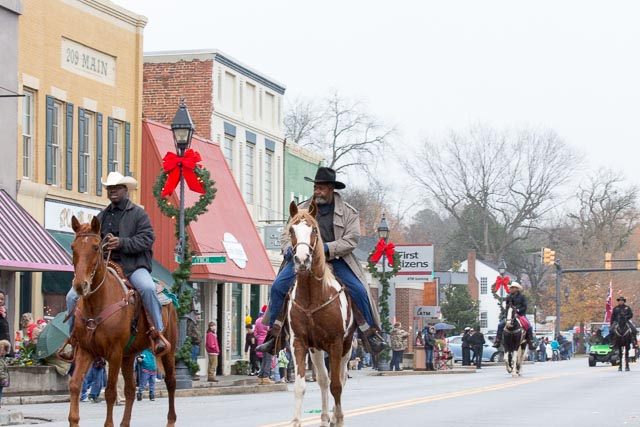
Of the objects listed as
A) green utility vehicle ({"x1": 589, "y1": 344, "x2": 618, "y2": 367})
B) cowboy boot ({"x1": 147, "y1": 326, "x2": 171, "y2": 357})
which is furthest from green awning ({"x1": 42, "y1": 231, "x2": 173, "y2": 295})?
green utility vehicle ({"x1": 589, "y1": 344, "x2": 618, "y2": 367})

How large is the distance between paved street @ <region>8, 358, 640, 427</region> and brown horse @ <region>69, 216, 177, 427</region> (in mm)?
2738

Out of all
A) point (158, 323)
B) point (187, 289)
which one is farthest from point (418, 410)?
point (187, 289)

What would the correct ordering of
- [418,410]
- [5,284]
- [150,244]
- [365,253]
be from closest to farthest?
[150,244]
[418,410]
[5,284]
[365,253]

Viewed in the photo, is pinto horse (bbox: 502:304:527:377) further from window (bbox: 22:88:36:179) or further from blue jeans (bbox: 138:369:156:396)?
blue jeans (bbox: 138:369:156:396)

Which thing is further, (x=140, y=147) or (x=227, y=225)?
(x=227, y=225)

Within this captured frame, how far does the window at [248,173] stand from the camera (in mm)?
45594

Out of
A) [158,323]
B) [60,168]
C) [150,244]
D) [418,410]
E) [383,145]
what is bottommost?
[418,410]

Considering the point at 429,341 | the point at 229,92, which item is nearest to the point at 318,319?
the point at 429,341

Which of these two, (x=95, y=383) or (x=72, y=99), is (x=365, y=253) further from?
(x=95, y=383)

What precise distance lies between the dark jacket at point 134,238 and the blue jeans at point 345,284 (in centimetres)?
148

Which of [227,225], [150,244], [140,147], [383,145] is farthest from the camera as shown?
[383,145]

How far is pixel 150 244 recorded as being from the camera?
43.2 ft

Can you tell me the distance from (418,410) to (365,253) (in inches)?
1953

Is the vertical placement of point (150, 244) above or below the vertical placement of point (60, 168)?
below
